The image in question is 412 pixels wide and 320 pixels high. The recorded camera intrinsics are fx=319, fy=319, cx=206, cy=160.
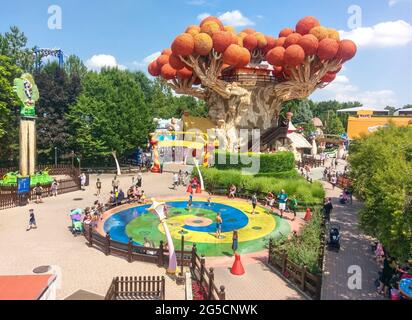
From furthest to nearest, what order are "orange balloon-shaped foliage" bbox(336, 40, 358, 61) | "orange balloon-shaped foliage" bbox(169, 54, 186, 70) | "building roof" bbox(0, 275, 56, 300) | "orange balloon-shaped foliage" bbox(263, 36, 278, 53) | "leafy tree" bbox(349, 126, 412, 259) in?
1. "orange balloon-shaped foliage" bbox(263, 36, 278, 53)
2. "orange balloon-shaped foliage" bbox(169, 54, 186, 70)
3. "orange balloon-shaped foliage" bbox(336, 40, 358, 61)
4. "leafy tree" bbox(349, 126, 412, 259)
5. "building roof" bbox(0, 275, 56, 300)

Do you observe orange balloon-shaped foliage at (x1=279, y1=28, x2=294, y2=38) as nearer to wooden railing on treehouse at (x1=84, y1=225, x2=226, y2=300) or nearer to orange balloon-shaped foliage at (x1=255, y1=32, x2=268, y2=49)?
orange balloon-shaped foliage at (x1=255, y1=32, x2=268, y2=49)

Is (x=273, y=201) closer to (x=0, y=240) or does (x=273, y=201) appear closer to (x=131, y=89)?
(x=0, y=240)

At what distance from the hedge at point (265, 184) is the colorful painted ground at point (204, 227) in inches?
108

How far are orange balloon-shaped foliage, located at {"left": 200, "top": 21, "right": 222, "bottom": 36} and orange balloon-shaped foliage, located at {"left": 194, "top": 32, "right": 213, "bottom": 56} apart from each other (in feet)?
3.41

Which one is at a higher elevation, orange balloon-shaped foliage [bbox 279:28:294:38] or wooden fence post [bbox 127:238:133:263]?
orange balloon-shaped foliage [bbox 279:28:294:38]

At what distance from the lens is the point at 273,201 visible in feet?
85.3

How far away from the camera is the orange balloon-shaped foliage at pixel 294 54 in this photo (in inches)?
1396

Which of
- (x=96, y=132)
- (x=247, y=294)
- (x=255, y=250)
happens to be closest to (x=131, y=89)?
(x=96, y=132)

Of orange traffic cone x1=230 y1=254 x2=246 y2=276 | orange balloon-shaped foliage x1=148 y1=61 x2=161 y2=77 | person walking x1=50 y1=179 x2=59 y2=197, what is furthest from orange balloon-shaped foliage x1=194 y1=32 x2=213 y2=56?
orange traffic cone x1=230 y1=254 x2=246 y2=276

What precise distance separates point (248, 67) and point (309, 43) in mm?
8448

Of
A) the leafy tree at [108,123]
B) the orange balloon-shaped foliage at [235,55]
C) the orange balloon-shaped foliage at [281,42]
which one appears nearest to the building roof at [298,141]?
the orange balloon-shaped foliage at [281,42]

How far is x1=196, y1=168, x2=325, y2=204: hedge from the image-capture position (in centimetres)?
2620

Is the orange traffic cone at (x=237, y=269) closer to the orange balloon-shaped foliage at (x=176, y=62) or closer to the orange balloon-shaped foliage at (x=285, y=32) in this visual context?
the orange balloon-shaped foliage at (x=176, y=62)
